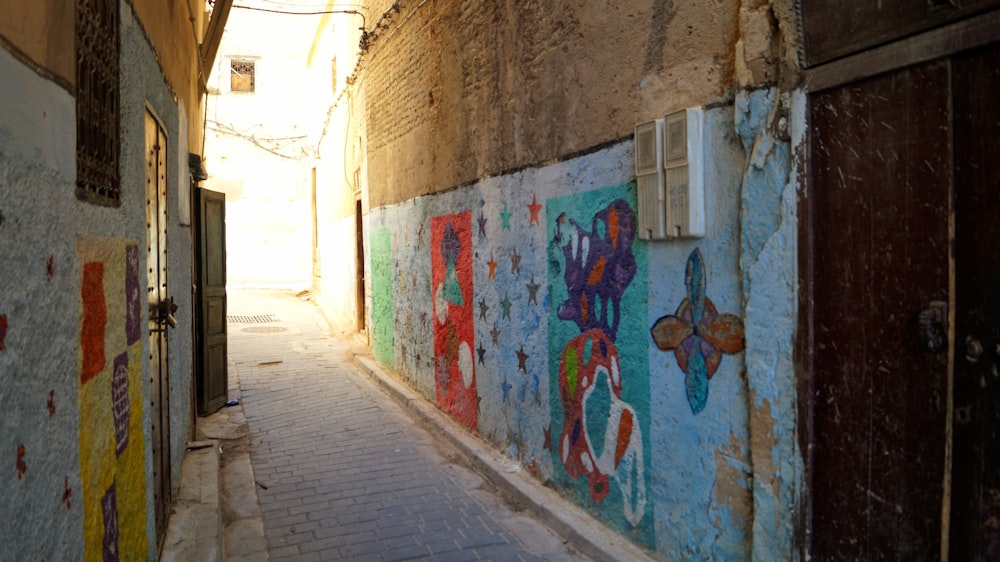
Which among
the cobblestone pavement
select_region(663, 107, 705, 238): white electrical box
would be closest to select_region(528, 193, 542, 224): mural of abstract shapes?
select_region(663, 107, 705, 238): white electrical box

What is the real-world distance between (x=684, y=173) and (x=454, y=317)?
12.4ft

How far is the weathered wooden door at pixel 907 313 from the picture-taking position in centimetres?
216

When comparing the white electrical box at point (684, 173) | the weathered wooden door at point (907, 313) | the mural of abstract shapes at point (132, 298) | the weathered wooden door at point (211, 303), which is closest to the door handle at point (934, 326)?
the weathered wooden door at point (907, 313)

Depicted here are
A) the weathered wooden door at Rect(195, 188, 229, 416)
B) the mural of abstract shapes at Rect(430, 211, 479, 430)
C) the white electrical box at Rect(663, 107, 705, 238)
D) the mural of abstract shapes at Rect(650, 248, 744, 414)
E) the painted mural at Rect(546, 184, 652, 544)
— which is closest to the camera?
the mural of abstract shapes at Rect(650, 248, 744, 414)

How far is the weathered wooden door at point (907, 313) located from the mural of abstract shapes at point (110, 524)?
2.48 m

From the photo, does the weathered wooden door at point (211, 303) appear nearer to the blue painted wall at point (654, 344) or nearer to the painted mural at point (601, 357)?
the blue painted wall at point (654, 344)

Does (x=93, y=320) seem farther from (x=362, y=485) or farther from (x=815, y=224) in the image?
(x=362, y=485)

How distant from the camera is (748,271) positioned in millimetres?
3014

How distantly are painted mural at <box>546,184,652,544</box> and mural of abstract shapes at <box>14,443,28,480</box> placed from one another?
2.87 metres

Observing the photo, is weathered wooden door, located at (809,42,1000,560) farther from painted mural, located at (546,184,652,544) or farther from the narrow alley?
the narrow alley

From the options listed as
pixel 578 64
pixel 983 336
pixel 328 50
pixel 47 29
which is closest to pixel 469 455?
pixel 578 64

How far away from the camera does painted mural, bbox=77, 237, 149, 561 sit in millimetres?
2080

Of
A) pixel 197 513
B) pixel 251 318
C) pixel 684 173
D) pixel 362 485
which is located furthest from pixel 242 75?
pixel 684 173

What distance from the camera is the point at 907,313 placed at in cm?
240
